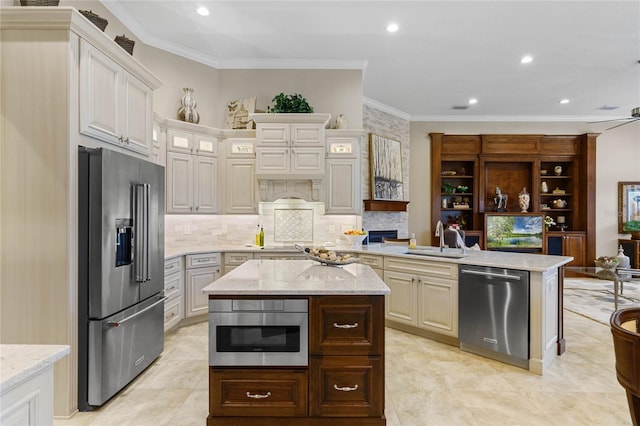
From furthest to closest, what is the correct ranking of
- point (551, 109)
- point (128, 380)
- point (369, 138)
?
point (551, 109) → point (369, 138) → point (128, 380)

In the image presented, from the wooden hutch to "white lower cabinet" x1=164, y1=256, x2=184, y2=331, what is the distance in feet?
18.4

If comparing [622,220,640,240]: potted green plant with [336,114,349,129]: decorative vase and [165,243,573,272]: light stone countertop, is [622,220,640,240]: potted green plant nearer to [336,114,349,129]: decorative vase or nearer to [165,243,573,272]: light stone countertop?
[165,243,573,272]: light stone countertop

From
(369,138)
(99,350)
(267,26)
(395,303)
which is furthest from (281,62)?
(99,350)

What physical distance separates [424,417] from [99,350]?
2414mm

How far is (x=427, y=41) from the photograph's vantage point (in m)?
4.40

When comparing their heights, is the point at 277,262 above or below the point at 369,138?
below

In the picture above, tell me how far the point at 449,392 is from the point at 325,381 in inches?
49.6

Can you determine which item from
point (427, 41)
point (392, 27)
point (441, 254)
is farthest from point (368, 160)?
point (441, 254)

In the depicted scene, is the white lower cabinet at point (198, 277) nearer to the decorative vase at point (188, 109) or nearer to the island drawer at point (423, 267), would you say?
the decorative vase at point (188, 109)

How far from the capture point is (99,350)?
239 centimetres

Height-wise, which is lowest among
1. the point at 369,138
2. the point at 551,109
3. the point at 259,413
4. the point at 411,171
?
the point at 259,413

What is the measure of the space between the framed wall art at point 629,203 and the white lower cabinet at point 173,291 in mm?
9454

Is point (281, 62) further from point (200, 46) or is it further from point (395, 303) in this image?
point (395, 303)

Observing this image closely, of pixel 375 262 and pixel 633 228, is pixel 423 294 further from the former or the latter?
pixel 633 228
